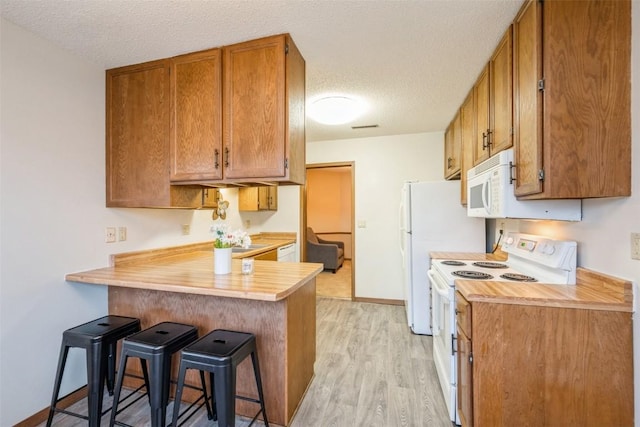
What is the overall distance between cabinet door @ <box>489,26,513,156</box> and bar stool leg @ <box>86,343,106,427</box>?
269cm

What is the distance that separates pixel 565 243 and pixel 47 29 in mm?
3287

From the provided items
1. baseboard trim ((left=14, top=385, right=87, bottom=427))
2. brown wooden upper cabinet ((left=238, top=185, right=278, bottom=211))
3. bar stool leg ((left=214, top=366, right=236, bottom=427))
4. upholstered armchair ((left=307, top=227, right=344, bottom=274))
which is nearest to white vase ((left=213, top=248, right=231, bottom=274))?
bar stool leg ((left=214, top=366, right=236, bottom=427))

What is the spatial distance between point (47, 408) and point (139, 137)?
1.85 meters

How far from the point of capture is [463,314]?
1567 millimetres

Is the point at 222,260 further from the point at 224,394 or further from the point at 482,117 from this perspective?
the point at 482,117

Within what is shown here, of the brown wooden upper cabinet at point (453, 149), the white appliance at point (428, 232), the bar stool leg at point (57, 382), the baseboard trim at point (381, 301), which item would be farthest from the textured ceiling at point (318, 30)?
the baseboard trim at point (381, 301)

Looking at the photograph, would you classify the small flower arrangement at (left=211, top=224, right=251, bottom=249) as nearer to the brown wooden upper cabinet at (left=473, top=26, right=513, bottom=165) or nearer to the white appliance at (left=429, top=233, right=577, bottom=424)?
the white appliance at (left=429, top=233, right=577, bottom=424)

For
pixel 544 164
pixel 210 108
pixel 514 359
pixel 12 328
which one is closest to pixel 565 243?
pixel 544 164

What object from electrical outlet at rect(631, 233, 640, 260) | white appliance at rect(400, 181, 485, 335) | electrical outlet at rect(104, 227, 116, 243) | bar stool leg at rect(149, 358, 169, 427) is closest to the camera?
electrical outlet at rect(631, 233, 640, 260)

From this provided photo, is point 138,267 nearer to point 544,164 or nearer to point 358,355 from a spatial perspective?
point 358,355

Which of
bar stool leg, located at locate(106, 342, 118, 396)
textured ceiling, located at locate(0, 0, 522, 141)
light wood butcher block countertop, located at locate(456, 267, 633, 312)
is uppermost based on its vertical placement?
textured ceiling, located at locate(0, 0, 522, 141)

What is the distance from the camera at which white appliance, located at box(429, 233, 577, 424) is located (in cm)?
164

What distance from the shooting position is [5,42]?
1628 mm

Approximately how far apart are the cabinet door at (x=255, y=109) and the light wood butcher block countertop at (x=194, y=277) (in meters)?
0.66
